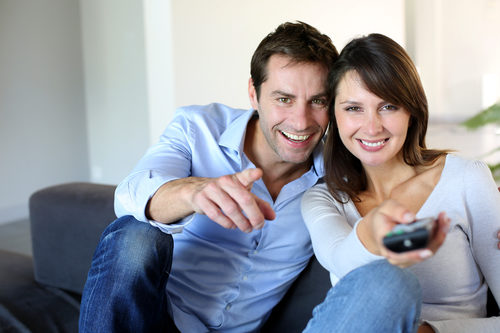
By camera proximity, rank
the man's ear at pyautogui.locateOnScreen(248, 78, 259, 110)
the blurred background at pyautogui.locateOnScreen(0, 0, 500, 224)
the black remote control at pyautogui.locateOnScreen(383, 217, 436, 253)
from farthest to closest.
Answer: the blurred background at pyautogui.locateOnScreen(0, 0, 500, 224), the man's ear at pyautogui.locateOnScreen(248, 78, 259, 110), the black remote control at pyautogui.locateOnScreen(383, 217, 436, 253)

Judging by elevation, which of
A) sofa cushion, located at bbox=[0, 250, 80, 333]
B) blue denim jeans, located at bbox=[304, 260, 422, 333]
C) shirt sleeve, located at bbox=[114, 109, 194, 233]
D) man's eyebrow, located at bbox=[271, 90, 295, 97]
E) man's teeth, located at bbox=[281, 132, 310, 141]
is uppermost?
man's eyebrow, located at bbox=[271, 90, 295, 97]

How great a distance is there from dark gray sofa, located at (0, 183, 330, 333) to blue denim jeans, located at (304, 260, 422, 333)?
24.2 inches

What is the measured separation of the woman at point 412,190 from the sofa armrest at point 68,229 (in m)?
0.83

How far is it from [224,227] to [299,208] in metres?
0.23

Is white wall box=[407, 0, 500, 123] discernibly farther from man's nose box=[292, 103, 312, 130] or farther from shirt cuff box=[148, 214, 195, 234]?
shirt cuff box=[148, 214, 195, 234]

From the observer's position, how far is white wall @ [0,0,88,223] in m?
4.43

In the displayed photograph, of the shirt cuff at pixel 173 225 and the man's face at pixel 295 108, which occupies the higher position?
the man's face at pixel 295 108

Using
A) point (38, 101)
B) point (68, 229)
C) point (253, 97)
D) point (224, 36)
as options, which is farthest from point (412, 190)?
point (38, 101)

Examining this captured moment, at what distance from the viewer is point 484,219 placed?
1.23m

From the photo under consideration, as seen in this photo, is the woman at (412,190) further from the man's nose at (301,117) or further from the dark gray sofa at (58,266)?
the dark gray sofa at (58,266)

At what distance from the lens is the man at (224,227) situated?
1250mm

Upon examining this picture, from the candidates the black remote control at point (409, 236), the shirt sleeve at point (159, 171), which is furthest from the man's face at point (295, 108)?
the black remote control at point (409, 236)

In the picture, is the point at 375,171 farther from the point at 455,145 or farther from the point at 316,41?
the point at 455,145

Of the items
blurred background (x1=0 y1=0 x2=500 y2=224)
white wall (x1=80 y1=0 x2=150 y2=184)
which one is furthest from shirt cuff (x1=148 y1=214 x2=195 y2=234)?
white wall (x1=80 y1=0 x2=150 y2=184)
